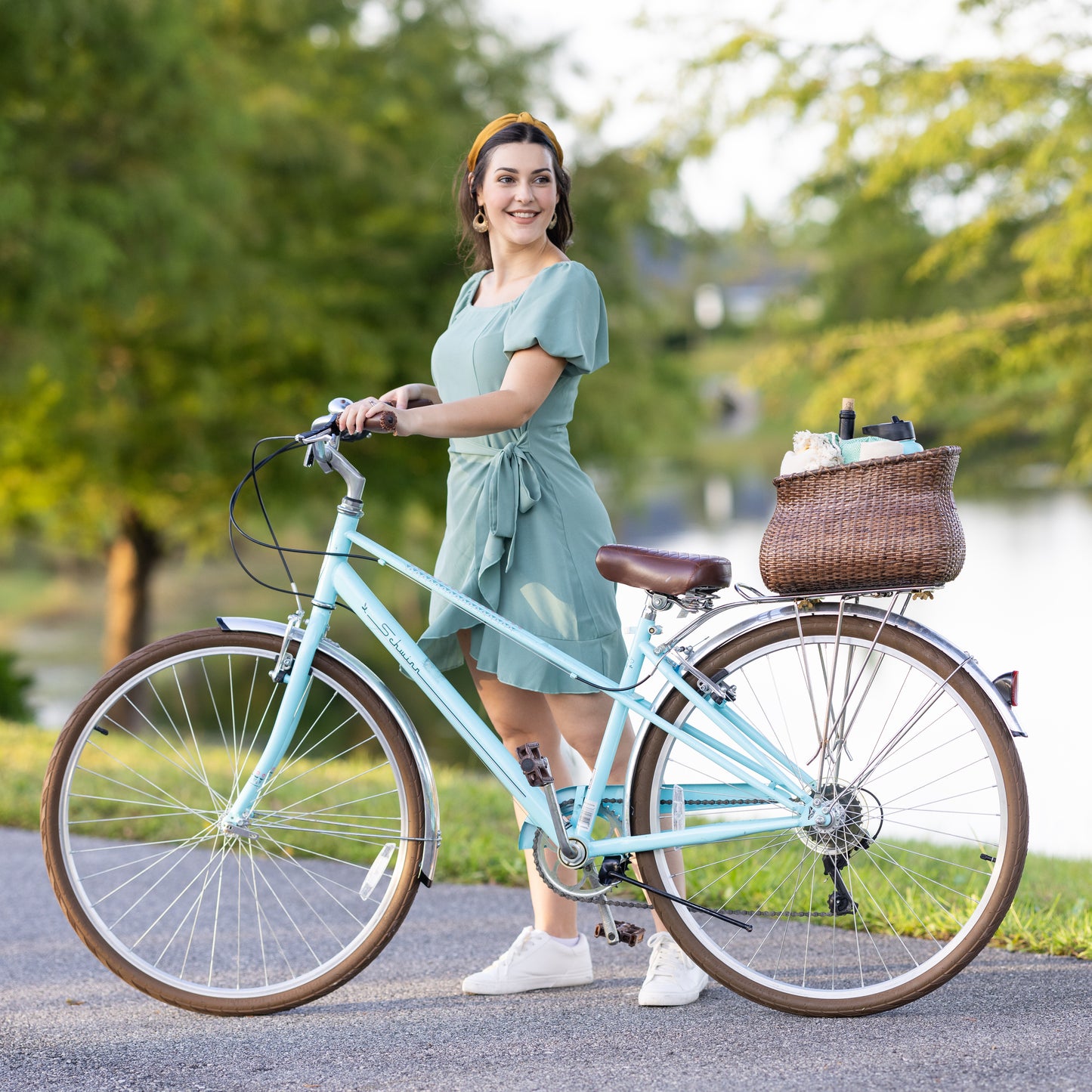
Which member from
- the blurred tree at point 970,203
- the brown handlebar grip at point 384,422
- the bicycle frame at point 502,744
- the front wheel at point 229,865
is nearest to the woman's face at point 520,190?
the brown handlebar grip at point 384,422

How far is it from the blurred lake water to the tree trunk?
1.07 meters

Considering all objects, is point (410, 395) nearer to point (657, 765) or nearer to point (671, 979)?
point (657, 765)

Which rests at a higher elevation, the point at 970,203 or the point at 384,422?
the point at 970,203

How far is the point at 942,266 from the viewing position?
1292cm

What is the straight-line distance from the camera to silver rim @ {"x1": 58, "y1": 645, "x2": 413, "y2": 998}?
2.93 meters

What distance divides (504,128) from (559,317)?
1.54 feet

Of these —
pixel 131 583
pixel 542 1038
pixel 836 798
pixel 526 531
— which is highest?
pixel 131 583

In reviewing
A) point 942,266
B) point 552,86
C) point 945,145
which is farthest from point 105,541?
point 945,145

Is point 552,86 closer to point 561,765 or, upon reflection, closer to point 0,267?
point 0,267

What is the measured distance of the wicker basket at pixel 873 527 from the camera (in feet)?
8.39

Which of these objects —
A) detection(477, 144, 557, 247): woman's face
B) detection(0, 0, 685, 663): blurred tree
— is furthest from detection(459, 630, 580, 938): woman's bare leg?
detection(0, 0, 685, 663): blurred tree

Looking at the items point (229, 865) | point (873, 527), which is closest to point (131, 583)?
point (229, 865)

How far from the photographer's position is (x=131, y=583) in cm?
1642

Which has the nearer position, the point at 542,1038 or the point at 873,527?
the point at 873,527
